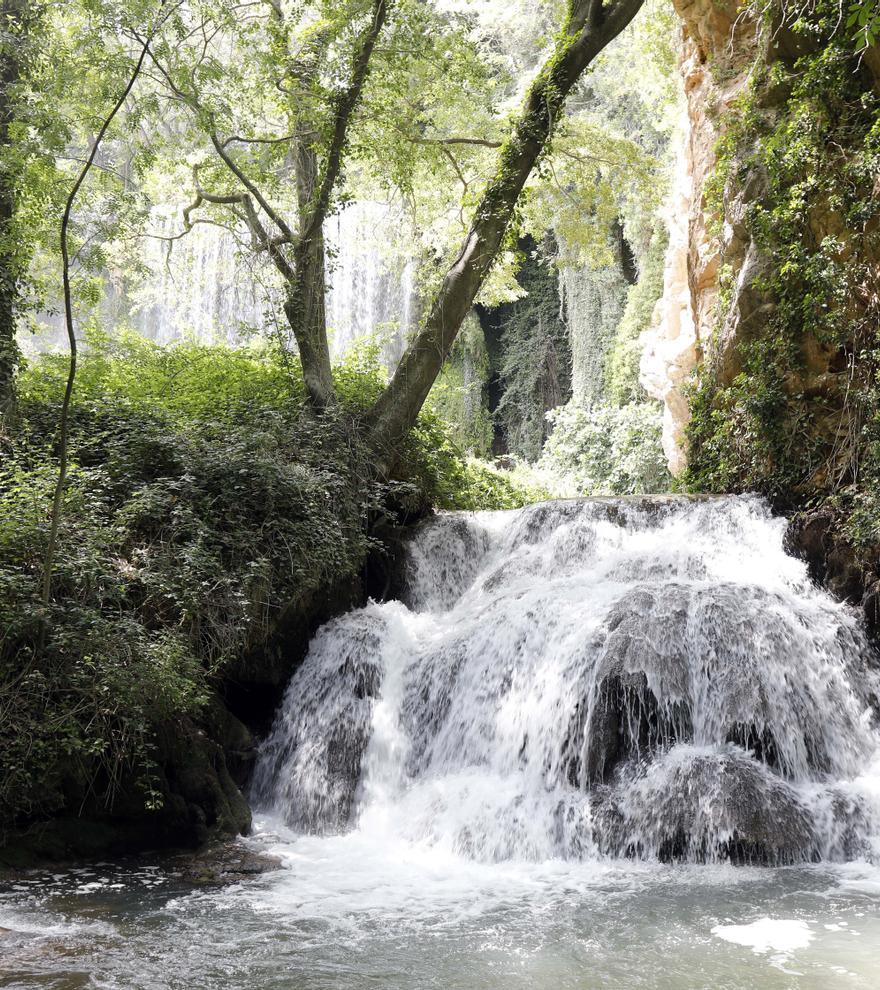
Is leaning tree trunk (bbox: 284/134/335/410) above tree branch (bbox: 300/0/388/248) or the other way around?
the other way around

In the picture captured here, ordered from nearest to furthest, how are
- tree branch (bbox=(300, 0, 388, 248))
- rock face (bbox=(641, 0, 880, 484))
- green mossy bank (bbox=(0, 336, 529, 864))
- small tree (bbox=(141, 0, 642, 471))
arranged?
1. green mossy bank (bbox=(0, 336, 529, 864))
2. rock face (bbox=(641, 0, 880, 484))
3. tree branch (bbox=(300, 0, 388, 248))
4. small tree (bbox=(141, 0, 642, 471))

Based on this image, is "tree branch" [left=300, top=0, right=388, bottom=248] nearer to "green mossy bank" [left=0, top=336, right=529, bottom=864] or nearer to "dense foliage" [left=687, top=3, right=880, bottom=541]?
"green mossy bank" [left=0, top=336, right=529, bottom=864]

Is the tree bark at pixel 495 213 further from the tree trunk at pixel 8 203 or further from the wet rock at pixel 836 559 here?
the wet rock at pixel 836 559

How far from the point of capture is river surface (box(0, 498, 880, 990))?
4.12 metres

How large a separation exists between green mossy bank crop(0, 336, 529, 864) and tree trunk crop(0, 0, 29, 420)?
1.79 ft

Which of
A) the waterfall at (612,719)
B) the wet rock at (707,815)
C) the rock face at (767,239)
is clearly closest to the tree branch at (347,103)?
the rock face at (767,239)

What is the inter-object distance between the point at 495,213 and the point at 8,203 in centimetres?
552

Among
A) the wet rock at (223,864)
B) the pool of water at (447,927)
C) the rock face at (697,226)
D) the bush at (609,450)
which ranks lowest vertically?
the wet rock at (223,864)

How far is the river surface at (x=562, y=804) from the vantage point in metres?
4.12

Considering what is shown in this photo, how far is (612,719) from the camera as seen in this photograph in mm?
6602

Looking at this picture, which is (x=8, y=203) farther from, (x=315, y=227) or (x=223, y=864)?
(x=223, y=864)

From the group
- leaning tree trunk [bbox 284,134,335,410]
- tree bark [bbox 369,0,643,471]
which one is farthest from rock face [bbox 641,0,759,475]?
leaning tree trunk [bbox 284,134,335,410]

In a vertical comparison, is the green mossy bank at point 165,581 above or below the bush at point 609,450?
below

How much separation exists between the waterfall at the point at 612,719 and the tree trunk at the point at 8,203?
4.15 metres
